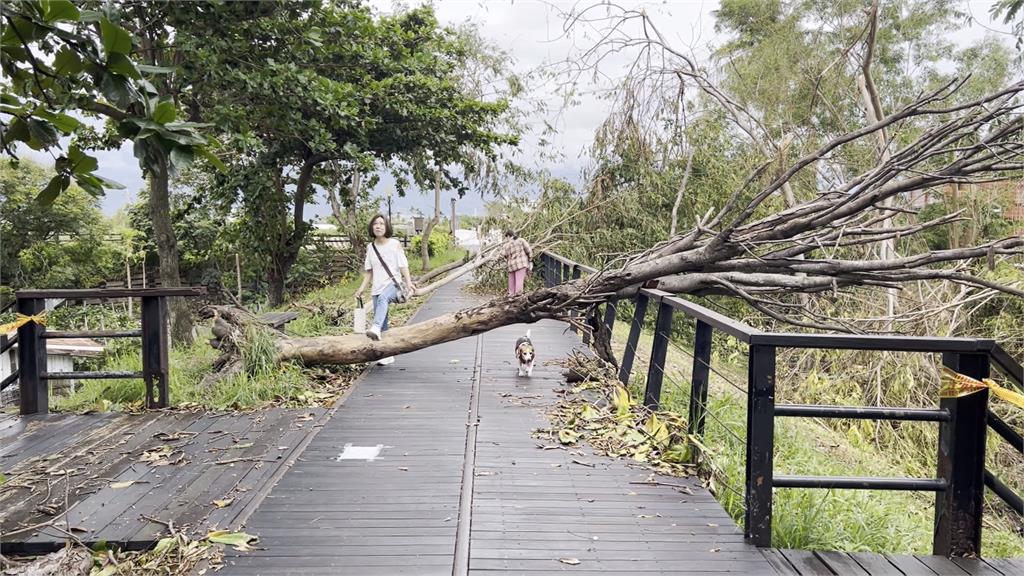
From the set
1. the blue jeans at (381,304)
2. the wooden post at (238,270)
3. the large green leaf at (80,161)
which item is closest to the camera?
the large green leaf at (80,161)

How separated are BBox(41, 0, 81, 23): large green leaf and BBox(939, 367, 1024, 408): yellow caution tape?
353 centimetres

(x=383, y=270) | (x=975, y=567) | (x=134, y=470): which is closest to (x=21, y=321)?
(x=134, y=470)

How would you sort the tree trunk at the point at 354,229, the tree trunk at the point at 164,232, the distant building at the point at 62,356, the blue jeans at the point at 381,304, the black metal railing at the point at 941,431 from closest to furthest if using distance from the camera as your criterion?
the black metal railing at the point at 941,431, the blue jeans at the point at 381,304, the tree trunk at the point at 164,232, the distant building at the point at 62,356, the tree trunk at the point at 354,229

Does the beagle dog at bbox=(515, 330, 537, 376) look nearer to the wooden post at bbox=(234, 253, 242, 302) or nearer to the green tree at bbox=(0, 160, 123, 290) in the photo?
the wooden post at bbox=(234, 253, 242, 302)

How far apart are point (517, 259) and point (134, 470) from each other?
786 centimetres

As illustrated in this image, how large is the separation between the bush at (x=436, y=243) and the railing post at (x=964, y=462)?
26261 mm

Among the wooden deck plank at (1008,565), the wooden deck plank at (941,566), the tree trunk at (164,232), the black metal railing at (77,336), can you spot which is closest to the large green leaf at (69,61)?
the black metal railing at (77,336)

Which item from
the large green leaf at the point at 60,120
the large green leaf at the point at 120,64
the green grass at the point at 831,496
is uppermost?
the large green leaf at the point at 120,64

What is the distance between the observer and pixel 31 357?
18.0 feet

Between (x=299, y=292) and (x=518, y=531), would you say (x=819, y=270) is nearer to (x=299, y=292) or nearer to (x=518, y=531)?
(x=518, y=531)

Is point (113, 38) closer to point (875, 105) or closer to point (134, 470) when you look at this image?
point (134, 470)

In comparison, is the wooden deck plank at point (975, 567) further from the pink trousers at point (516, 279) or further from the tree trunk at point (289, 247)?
the tree trunk at point (289, 247)

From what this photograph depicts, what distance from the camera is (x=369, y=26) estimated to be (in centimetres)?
1109

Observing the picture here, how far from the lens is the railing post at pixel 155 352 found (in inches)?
221
